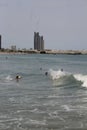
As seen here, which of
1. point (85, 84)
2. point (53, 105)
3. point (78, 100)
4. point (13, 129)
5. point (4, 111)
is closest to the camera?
point (13, 129)

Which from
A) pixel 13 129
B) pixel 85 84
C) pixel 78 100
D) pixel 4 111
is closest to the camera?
pixel 13 129

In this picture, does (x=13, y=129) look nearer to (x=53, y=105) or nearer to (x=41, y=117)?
(x=41, y=117)

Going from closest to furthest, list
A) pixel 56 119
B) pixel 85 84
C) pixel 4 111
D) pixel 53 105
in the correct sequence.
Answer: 1. pixel 56 119
2. pixel 4 111
3. pixel 53 105
4. pixel 85 84

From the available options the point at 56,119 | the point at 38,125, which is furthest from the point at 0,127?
the point at 56,119

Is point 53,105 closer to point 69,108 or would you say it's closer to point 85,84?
point 69,108

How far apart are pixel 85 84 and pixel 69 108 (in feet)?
62.7

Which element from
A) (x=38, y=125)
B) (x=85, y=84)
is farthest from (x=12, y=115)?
(x=85, y=84)

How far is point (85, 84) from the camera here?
43781mm

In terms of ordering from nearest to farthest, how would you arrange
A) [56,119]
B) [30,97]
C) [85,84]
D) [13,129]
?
[13,129], [56,119], [30,97], [85,84]

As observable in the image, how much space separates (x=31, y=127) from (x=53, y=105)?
6653 mm

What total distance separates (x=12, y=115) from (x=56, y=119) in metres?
2.73

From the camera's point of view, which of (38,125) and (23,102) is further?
(23,102)

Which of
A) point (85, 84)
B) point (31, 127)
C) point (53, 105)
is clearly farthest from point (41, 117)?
point (85, 84)

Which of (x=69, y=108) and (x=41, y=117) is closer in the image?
(x=41, y=117)
